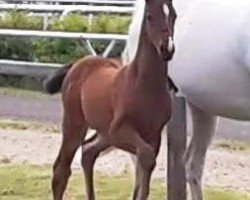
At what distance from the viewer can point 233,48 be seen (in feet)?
23.6

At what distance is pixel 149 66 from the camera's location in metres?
5.97

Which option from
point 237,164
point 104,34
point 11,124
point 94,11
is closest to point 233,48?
point 237,164

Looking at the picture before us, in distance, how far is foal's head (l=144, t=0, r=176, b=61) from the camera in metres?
5.59

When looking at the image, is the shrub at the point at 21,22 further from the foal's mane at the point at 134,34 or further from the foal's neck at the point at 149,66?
the foal's neck at the point at 149,66

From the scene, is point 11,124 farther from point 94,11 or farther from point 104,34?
point 94,11

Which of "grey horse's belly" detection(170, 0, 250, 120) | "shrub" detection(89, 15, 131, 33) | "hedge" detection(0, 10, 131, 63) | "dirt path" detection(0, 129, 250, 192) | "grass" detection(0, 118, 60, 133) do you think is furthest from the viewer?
"shrub" detection(89, 15, 131, 33)

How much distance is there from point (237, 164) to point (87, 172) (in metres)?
3.20

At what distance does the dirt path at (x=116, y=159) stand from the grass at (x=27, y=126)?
0.56 m

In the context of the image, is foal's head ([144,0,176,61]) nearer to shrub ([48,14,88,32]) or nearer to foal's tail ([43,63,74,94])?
foal's tail ([43,63,74,94])

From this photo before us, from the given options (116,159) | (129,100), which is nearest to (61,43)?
(116,159)

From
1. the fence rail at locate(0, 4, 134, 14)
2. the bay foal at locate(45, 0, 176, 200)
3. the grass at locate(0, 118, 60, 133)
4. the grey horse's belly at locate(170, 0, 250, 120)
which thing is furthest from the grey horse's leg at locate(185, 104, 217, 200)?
the fence rail at locate(0, 4, 134, 14)

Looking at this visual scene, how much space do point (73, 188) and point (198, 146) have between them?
1200mm

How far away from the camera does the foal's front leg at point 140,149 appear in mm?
5868

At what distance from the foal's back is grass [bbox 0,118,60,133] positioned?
17.4 feet
